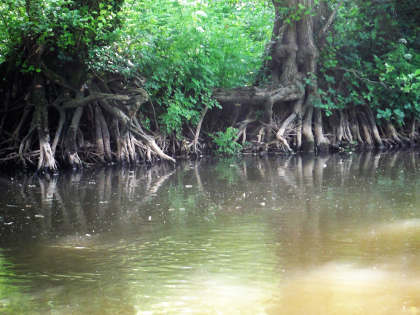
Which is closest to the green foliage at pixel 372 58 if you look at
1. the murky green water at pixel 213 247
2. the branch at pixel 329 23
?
the branch at pixel 329 23

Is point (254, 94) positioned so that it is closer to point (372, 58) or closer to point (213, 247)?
point (372, 58)

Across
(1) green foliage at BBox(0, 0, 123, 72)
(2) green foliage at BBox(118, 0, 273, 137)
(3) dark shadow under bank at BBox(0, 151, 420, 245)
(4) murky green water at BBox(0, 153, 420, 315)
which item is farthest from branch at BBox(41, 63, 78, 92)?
(4) murky green water at BBox(0, 153, 420, 315)

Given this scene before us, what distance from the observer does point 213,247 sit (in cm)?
476

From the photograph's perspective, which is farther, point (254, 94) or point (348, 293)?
point (254, 94)

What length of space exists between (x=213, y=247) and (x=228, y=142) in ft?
31.7

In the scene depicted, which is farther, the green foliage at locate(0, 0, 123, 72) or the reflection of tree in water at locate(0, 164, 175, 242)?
the green foliage at locate(0, 0, 123, 72)

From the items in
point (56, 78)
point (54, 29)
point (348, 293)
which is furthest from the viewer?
point (56, 78)

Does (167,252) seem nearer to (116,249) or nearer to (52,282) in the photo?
(116,249)

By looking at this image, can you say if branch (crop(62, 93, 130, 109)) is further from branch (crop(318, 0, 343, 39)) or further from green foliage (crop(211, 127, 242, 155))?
branch (crop(318, 0, 343, 39))

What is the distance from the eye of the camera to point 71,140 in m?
11.5

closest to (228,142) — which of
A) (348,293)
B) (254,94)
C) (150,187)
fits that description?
(254,94)

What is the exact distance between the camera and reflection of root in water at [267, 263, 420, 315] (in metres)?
3.27

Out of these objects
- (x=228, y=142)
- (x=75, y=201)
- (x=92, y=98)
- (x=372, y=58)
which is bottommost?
(x=75, y=201)

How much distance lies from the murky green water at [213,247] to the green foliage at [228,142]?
519cm
